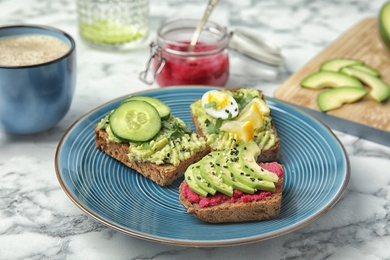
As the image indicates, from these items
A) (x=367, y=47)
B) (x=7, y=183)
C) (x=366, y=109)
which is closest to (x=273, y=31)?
(x=367, y=47)

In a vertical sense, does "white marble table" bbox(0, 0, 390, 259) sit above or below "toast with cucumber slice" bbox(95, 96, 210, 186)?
below

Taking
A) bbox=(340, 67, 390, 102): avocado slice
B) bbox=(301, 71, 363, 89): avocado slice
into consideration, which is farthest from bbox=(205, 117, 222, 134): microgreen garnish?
bbox=(340, 67, 390, 102): avocado slice

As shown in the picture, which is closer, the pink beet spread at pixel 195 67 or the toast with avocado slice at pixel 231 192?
the toast with avocado slice at pixel 231 192

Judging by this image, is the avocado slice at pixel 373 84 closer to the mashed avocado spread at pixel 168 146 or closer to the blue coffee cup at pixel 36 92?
the mashed avocado spread at pixel 168 146

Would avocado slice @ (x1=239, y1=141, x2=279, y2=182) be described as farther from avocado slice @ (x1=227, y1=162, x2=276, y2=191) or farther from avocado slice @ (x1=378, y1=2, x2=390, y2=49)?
avocado slice @ (x1=378, y1=2, x2=390, y2=49)

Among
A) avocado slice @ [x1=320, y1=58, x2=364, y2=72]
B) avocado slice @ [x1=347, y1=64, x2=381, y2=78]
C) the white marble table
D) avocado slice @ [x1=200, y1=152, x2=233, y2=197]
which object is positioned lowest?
the white marble table

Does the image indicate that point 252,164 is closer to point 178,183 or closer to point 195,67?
point 178,183

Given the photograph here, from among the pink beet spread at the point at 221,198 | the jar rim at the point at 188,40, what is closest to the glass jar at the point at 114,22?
the jar rim at the point at 188,40
